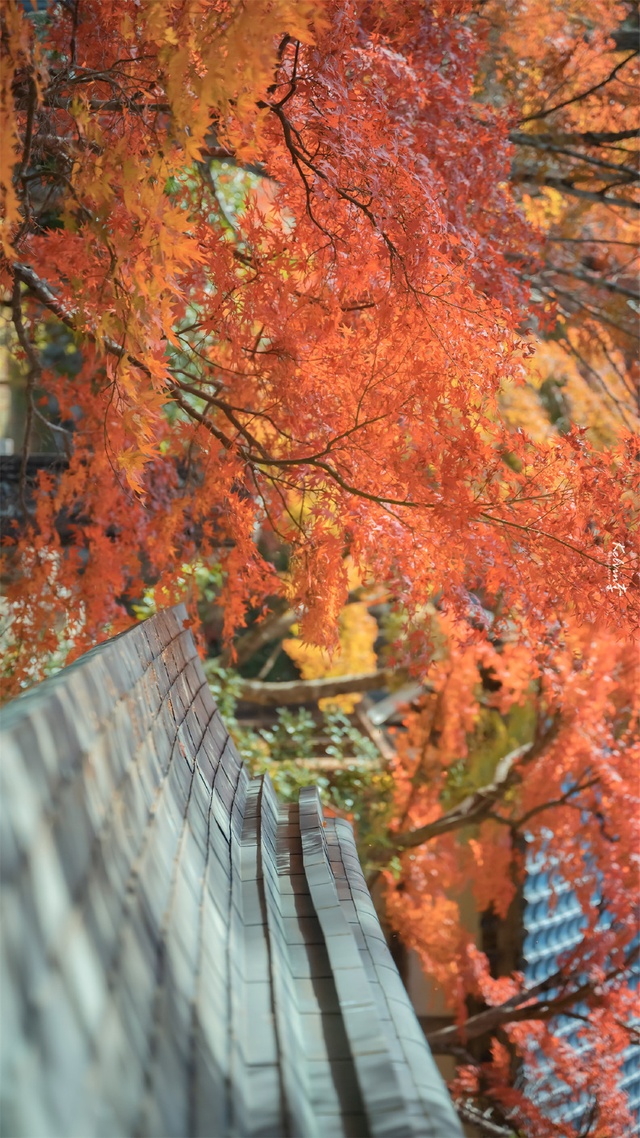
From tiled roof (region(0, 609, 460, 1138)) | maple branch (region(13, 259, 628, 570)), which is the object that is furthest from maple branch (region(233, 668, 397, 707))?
tiled roof (region(0, 609, 460, 1138))

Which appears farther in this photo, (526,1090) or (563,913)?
(563,913)

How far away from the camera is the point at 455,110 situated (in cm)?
543

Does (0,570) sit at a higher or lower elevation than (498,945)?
higher

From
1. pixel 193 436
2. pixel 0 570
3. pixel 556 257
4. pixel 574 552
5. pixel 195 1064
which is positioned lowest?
pixel 195 1064

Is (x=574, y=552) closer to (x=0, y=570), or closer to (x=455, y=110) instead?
(x=455, y=110)

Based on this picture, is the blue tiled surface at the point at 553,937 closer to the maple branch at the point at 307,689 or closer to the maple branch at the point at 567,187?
the maple branch at the point at 307,689

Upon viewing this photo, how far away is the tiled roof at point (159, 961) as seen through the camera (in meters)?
1.22

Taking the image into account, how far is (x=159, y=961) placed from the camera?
1662mm

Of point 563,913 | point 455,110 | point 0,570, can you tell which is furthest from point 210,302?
point 563,913

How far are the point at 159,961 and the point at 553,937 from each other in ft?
35.0

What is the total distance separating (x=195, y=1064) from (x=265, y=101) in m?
3.46

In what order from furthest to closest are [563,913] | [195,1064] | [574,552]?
[563,913] < [574,552] < [195,1064]

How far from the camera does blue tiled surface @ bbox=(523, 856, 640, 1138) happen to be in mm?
10242

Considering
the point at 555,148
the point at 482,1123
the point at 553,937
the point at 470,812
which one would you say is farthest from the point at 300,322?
the point at 553,937
